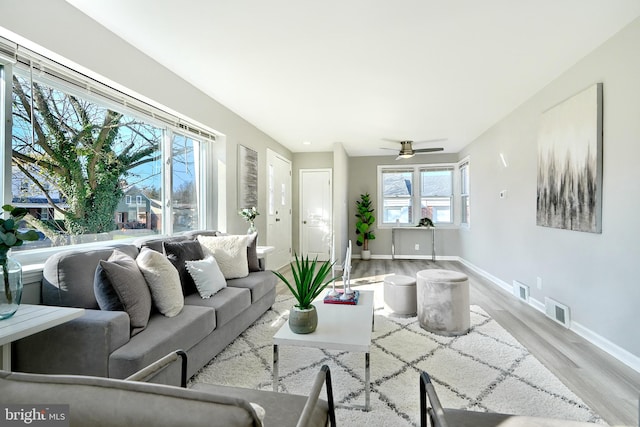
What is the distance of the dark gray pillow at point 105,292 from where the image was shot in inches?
71.9

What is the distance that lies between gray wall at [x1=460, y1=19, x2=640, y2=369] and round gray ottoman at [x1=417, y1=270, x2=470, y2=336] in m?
1.03

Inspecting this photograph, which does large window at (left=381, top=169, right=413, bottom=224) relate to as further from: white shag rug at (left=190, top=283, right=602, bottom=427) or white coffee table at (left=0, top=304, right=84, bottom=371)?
white coffee table at (left=0, top=304, right=84, bottom=371)

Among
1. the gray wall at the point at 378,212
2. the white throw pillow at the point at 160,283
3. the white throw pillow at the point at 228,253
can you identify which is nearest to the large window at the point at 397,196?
the gray wall at the point at 378,212

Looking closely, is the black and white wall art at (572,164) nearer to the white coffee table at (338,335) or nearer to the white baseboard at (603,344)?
the white baseboard at (603,344)

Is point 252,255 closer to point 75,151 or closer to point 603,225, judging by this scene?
point 75,151

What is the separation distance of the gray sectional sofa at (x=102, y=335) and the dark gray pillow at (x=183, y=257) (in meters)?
0.25

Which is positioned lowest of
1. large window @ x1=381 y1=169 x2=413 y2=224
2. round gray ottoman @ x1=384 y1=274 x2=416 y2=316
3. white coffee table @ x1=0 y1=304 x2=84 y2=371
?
round gray ottoman @ x1=384 y1=274 x2=416 y2=316

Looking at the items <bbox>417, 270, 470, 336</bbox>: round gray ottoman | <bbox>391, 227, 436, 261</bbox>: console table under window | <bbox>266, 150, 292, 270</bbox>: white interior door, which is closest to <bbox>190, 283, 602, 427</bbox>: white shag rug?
<bbox>417, 270, 470, 336</bbox>: round gray ottoman

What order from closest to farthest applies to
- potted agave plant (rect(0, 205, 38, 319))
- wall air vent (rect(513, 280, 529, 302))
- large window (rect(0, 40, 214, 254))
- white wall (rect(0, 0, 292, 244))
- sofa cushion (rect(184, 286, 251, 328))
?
1. potted agave plant (rect(0, 205, 38, 319))
2. white wall (rect(0, 0, 292, 244))
3. large window (rect(0, 40, 214, 254))
4. sofa cushion (rect(184, 286, 251, 328))
5. wall air vent (rect(513, 280, 529, 302))

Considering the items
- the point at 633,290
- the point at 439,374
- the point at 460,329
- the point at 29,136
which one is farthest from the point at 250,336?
the point at 633,290

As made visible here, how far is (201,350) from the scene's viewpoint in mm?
2184

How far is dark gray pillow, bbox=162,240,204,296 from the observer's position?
8.68ft

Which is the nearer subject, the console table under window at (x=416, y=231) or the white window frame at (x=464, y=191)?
the white window frame at (x=464, y=191)

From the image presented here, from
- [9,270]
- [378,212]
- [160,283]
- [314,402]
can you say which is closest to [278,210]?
[378,212]
